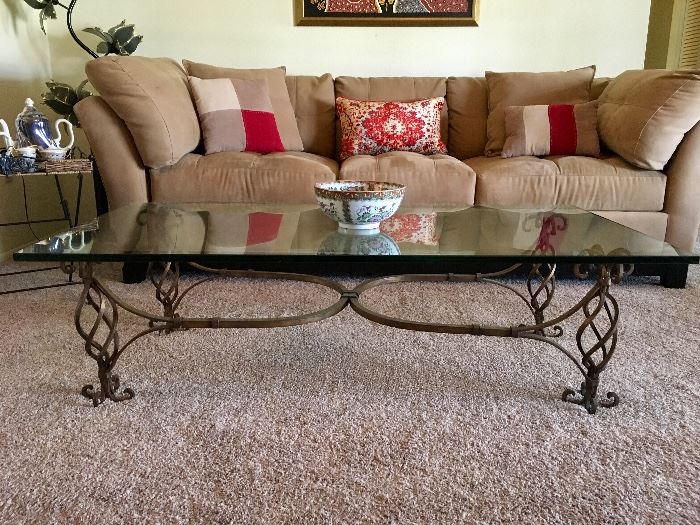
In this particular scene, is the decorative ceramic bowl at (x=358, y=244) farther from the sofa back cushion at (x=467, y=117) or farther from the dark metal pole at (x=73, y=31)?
the dark metal pole at (x=73, y=31)

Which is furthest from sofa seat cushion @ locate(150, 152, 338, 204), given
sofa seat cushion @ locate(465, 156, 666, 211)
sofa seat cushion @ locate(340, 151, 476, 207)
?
sofa seat cushion @ locate(465, 156, 666, 211)

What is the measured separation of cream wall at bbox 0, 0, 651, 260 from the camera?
3.01 metres

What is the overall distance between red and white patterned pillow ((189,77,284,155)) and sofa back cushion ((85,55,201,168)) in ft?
0.58

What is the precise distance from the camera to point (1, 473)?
106cm

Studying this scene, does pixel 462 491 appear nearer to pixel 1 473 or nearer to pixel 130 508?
pixel 130 508

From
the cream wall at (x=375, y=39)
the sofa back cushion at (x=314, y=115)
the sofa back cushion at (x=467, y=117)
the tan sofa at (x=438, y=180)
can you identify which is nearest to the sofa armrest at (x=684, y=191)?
the tan sofa at (x=438, y=180)

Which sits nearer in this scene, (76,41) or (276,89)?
(276,89)

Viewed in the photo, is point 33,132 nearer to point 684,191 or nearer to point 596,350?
point 596,350

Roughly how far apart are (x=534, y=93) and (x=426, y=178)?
898 mm

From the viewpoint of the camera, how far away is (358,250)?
4.04 feet

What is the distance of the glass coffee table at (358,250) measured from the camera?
1180mm

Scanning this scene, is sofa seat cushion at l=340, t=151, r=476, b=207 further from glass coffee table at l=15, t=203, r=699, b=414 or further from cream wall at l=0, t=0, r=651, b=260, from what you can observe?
cream wall at l=0, t=0, r=651, b=260

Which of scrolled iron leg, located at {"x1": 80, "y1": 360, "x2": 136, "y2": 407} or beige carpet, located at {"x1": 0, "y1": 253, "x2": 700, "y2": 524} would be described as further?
scrolled iron leg, located at {"x1": 80, "y1": 360, "x2": 136, "y2": 407}

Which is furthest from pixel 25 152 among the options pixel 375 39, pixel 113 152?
pixel 375 39
